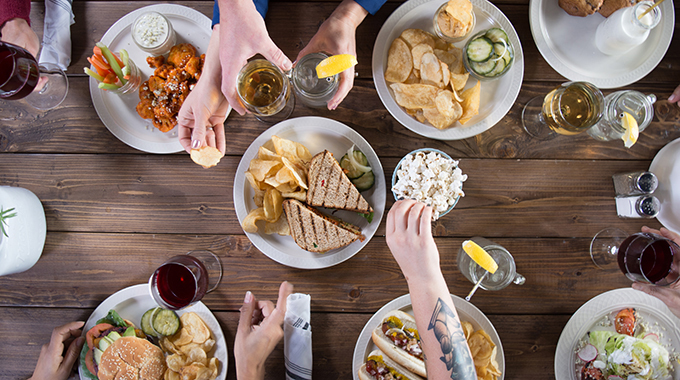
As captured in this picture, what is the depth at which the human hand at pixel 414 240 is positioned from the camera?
1668mm

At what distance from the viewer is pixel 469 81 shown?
6.56ft

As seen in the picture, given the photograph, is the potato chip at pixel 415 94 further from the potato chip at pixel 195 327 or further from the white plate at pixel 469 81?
the potato chip at pixel 195 327

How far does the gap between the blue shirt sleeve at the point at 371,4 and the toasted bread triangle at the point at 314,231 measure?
1092 millimetres

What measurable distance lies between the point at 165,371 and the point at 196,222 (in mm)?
824

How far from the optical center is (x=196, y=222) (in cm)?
212

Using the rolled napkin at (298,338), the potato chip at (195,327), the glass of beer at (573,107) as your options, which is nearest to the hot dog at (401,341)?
the rolled napkin at (298,338)

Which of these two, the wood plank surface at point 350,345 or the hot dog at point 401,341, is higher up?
the hot dog at point 401,341

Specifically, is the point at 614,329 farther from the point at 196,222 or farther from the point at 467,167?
the point at 196,222

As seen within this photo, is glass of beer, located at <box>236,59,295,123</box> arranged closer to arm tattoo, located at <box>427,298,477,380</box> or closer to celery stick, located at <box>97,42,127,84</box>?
celery stick, located at <box>97,42,127,84</box>

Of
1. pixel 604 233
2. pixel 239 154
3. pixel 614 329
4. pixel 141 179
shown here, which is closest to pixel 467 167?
pixel 604 233

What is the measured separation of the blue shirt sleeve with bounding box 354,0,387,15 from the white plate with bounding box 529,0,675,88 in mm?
856

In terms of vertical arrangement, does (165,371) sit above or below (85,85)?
below

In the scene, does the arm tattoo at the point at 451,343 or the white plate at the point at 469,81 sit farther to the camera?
the white plate at the point at 469,81

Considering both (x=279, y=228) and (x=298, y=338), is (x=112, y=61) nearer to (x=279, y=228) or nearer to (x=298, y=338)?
(x=279, y=228)
